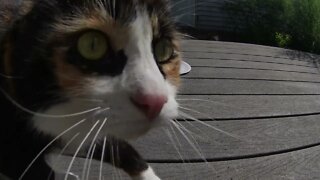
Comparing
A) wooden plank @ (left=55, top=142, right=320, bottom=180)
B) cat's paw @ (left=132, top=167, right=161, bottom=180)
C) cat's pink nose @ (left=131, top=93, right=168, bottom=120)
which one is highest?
cat's pink nose @ (left=131, top=93, right=168, bottom=120)

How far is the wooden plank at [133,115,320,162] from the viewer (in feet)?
3.66

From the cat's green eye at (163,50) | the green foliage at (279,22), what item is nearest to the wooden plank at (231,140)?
the cat's green eye at (163,50)

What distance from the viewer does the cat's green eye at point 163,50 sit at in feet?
2.39

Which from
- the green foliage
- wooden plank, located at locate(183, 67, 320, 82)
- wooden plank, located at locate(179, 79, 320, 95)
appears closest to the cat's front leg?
wooden plank, located at locate(179, 79, 320, 95)

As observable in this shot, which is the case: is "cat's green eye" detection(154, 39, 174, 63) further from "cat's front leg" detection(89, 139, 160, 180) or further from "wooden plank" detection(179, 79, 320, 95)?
"wooden plank" detection(179, 79, 320, 95)

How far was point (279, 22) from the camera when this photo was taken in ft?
21.4

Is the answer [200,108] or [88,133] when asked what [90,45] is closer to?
[88,133]

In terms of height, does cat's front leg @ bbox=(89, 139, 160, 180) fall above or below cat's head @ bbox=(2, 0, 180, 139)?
below

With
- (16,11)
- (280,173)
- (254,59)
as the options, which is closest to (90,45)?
(16,11)

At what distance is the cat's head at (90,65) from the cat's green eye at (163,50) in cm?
2

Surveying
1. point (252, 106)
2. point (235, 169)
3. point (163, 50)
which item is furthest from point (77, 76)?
point (252, 106)

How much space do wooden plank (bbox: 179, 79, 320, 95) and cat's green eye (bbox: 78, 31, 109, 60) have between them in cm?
96

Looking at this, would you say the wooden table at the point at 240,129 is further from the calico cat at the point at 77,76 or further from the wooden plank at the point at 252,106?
the calico cat at the point at 77,76

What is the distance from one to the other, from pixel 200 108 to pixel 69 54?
2.84 ft
